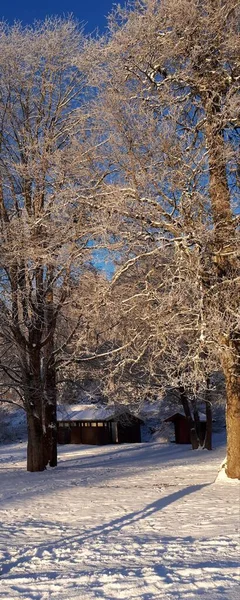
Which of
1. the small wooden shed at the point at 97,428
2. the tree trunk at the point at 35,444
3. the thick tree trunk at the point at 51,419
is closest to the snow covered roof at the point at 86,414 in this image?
the small wooden shed at the point at 97,428

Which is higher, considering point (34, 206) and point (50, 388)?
point (34, 206)

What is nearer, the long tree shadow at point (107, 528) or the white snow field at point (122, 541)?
the white snow field at point (122, 541)

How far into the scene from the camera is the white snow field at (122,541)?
541cm

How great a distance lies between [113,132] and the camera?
42.6 feet

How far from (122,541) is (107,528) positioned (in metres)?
1.02

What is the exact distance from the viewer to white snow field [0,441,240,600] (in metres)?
5.41

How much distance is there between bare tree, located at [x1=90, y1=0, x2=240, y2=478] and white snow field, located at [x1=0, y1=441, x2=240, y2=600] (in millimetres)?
2482

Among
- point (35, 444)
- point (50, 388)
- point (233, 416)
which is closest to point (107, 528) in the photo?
point (233, 416)

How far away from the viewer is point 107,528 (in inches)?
334

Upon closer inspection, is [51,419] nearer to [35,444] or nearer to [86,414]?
[35,444]

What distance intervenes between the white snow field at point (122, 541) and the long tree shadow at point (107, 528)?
1cm

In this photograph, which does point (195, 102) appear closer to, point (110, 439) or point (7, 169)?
point (7, 169)

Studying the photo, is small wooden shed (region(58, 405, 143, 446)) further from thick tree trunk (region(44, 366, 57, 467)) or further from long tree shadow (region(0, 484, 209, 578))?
long tree shadow (region(0, 484, 209, 578))

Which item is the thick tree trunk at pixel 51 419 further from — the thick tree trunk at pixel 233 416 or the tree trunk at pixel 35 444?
the thick tree trunk at pixel 233 416
